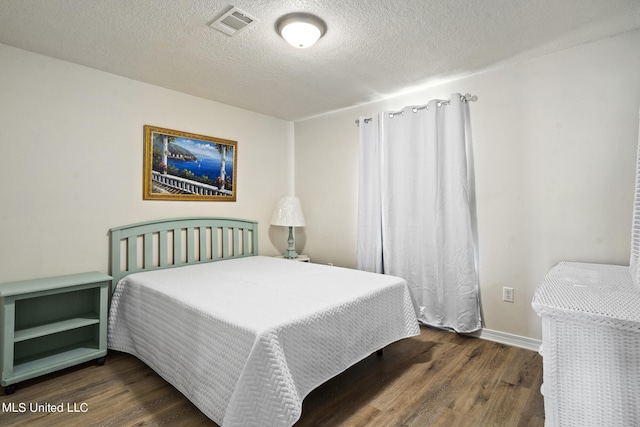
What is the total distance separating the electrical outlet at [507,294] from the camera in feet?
8.53

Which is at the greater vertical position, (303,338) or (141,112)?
(141,112)

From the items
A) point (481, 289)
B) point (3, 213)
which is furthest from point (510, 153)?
point (3, 213)

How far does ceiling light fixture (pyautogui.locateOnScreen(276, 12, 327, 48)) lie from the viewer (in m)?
1.88

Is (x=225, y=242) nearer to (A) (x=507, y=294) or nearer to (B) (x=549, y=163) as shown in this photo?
(A) (x=507, y=294)

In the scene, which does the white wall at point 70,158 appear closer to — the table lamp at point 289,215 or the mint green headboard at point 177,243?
the mint green headboard at point 177,243

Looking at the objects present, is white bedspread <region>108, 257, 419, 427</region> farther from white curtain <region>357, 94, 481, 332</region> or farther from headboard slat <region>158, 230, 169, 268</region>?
white curtain <region>357, 94, 481, 332</region>

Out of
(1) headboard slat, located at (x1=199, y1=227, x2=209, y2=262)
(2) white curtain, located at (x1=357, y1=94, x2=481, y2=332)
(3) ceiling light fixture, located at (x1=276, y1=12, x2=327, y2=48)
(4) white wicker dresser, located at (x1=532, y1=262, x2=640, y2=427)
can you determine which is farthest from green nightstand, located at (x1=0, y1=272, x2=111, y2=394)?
(4) white wicker dresser, located at (x1=532, y1=262, x2=640, y2=427)

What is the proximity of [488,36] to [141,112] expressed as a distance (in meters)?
2.87

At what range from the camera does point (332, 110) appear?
12.4ft

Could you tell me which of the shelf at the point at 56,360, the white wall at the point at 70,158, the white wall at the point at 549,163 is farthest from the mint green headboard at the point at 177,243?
the white wall at the point at 549,163

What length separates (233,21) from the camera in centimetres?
192

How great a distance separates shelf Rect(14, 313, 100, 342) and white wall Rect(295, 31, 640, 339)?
10.3ft

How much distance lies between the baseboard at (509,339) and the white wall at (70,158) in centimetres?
297

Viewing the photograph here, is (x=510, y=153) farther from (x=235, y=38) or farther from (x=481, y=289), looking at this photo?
(x=235, y=38)
